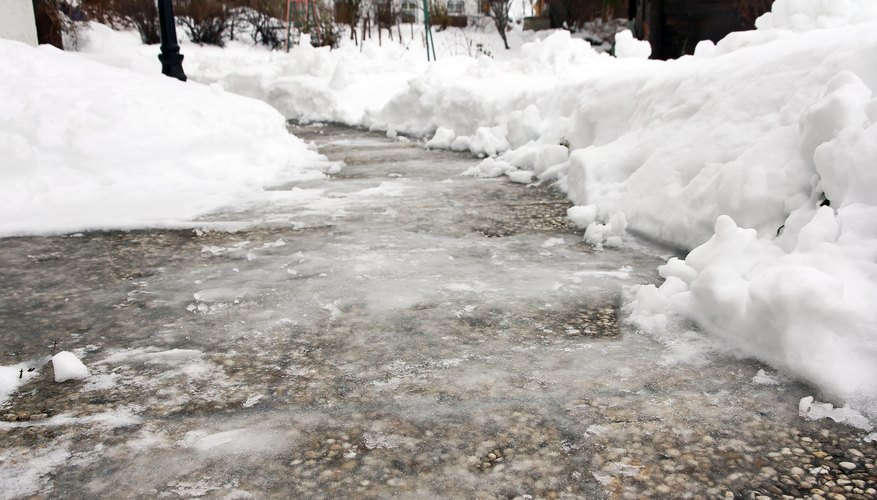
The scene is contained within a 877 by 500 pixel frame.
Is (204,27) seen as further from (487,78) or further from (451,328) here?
(451,328)

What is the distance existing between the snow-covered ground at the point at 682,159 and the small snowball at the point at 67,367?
6.22 feet

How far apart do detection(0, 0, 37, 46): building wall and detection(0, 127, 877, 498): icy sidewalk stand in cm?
547

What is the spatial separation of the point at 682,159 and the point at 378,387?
2.57 metres

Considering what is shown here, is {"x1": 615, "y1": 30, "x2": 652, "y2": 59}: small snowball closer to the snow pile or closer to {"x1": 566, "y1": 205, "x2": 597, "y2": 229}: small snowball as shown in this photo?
the snow pile

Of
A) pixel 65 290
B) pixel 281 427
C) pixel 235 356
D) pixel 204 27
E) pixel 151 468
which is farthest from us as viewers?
pixel 204 27

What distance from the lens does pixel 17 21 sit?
8109 millimetres

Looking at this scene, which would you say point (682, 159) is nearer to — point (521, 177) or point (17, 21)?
point (521, 177)

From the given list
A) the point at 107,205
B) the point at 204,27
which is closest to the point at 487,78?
the point at 107,205

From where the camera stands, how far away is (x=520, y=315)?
9.09 ft

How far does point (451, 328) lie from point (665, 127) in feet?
8.29

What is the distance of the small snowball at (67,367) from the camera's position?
2.25 meters

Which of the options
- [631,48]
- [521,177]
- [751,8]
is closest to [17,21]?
[521,177]

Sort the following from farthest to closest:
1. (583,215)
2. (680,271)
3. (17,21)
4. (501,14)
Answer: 1. (501,14)
2. (17,21)
3. (583,215)
4. (680,271)

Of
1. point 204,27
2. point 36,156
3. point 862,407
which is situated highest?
point 204,27
